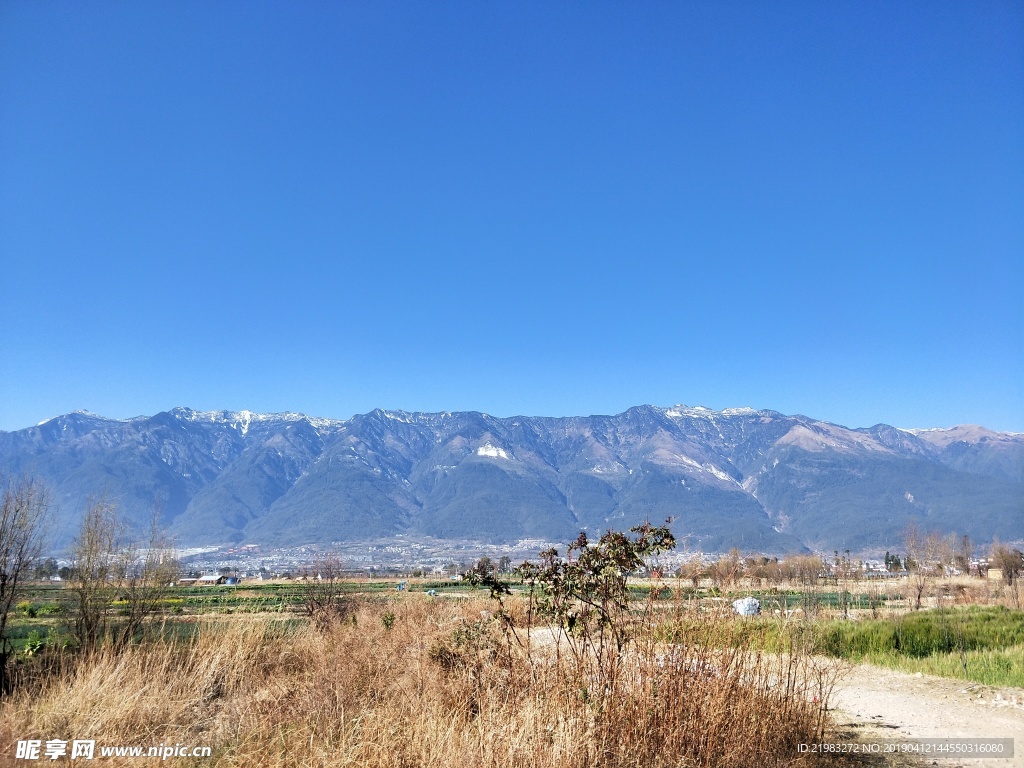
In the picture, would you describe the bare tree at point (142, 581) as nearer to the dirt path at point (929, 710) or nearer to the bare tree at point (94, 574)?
the bare tree at point (94, 574)

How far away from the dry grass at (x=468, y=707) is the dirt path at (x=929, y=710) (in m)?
1.97

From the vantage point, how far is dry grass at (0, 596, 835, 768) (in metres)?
5.34

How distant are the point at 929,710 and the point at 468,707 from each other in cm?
765

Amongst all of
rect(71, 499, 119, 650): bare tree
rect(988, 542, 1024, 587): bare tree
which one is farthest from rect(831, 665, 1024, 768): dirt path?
rect(988, 542, 1024, 587): bare tree

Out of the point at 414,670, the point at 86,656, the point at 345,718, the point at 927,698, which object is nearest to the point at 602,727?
the point at 345,718

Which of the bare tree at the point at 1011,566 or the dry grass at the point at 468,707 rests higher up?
the dry grass at the point at 468,707

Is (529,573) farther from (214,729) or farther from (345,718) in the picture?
(214,729)

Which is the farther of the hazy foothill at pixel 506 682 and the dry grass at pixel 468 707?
the hazy foothill at pixel 506 682

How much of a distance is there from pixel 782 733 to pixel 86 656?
11.2 metres

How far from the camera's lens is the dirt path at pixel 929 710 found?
8125 millimetres

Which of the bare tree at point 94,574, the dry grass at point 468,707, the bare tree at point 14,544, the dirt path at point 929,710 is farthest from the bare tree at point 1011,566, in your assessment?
the bare tree at point 14,544

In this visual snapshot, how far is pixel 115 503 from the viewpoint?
47.3ft

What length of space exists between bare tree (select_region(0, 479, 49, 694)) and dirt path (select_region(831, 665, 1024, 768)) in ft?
41.5

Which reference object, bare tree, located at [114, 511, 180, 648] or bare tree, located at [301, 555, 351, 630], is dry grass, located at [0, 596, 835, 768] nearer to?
bare tree, located at [114, 511, 180, 648]
